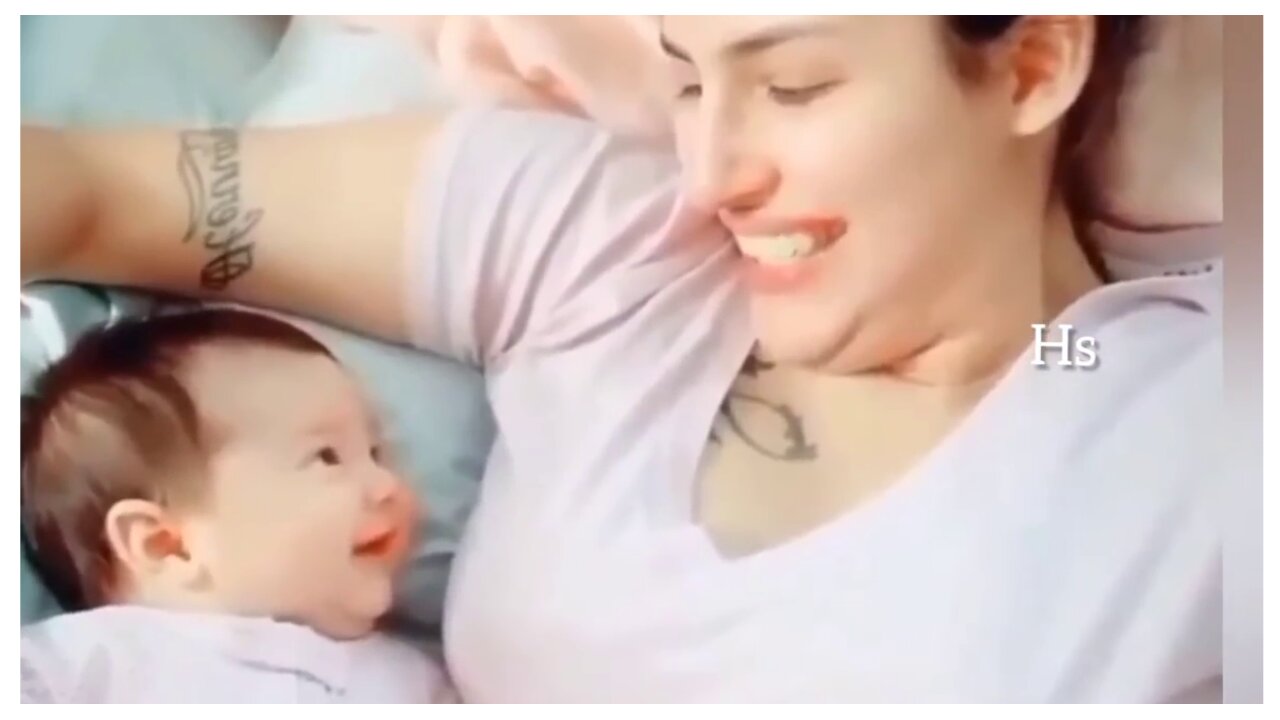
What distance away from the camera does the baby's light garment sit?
1.03 meters

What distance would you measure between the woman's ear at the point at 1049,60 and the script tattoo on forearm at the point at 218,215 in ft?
1.98

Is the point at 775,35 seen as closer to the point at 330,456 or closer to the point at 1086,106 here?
the point at 1086,106

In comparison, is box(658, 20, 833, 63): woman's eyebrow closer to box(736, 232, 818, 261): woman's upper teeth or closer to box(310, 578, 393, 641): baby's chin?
box(736, 232, 818, 261): woman's upper teeth

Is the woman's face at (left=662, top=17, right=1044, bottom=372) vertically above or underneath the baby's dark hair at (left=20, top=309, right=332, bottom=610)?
above

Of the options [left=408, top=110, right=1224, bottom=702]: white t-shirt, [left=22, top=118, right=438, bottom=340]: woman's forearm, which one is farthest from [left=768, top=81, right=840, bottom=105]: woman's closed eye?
[left=22, top=118, right=438, bottom=340]: woman's forearm

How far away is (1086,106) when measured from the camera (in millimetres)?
1050

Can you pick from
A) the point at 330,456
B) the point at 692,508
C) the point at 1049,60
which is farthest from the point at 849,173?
the point at 330,456

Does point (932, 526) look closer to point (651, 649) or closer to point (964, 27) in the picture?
point (651, 649)

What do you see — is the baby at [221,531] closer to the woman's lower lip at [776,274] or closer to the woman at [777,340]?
the woman at [777,340]

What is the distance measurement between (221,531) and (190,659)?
0.10 metres

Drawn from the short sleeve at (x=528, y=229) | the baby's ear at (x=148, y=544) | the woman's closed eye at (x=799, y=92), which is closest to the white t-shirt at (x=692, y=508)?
the short sleeve at (x=528, y=229)

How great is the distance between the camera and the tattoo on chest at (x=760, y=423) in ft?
3.46
